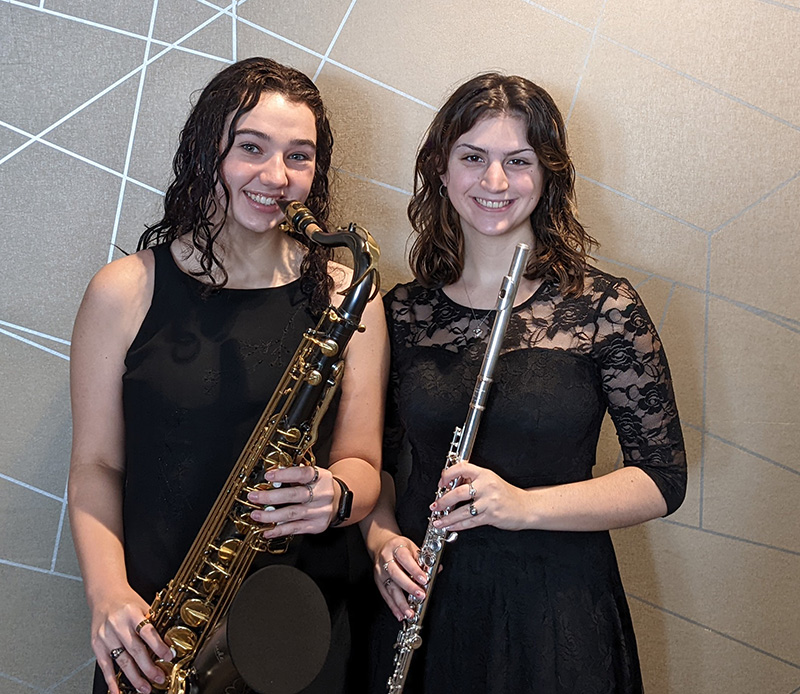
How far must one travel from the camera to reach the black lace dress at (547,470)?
5.00 feet

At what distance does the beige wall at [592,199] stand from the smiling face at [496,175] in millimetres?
431

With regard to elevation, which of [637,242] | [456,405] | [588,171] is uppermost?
[588,171]

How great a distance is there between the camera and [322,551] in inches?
64.5

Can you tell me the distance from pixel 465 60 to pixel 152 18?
0.73m

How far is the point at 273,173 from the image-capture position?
1.52 m

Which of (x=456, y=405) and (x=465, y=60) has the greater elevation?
(x=465, y=60)

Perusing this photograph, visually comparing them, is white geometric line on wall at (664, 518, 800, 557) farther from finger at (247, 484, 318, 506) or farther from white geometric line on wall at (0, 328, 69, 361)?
white geometric line on wall at (0, 328, 69, 361)

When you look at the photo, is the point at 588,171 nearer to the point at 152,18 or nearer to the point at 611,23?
the point at 611,23

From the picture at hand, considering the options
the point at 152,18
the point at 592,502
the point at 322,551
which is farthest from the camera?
the point at 152,18

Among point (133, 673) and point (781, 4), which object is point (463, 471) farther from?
point (781, 4)

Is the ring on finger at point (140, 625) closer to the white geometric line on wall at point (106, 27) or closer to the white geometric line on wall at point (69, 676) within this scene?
the white geometric line on wall at point (69, 676)

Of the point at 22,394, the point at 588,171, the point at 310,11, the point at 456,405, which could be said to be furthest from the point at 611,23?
the point at 22,394

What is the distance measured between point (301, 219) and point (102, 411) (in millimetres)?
503

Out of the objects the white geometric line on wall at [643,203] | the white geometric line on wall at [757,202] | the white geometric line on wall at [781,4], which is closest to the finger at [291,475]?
the white geometric line on wall at [643,203]
